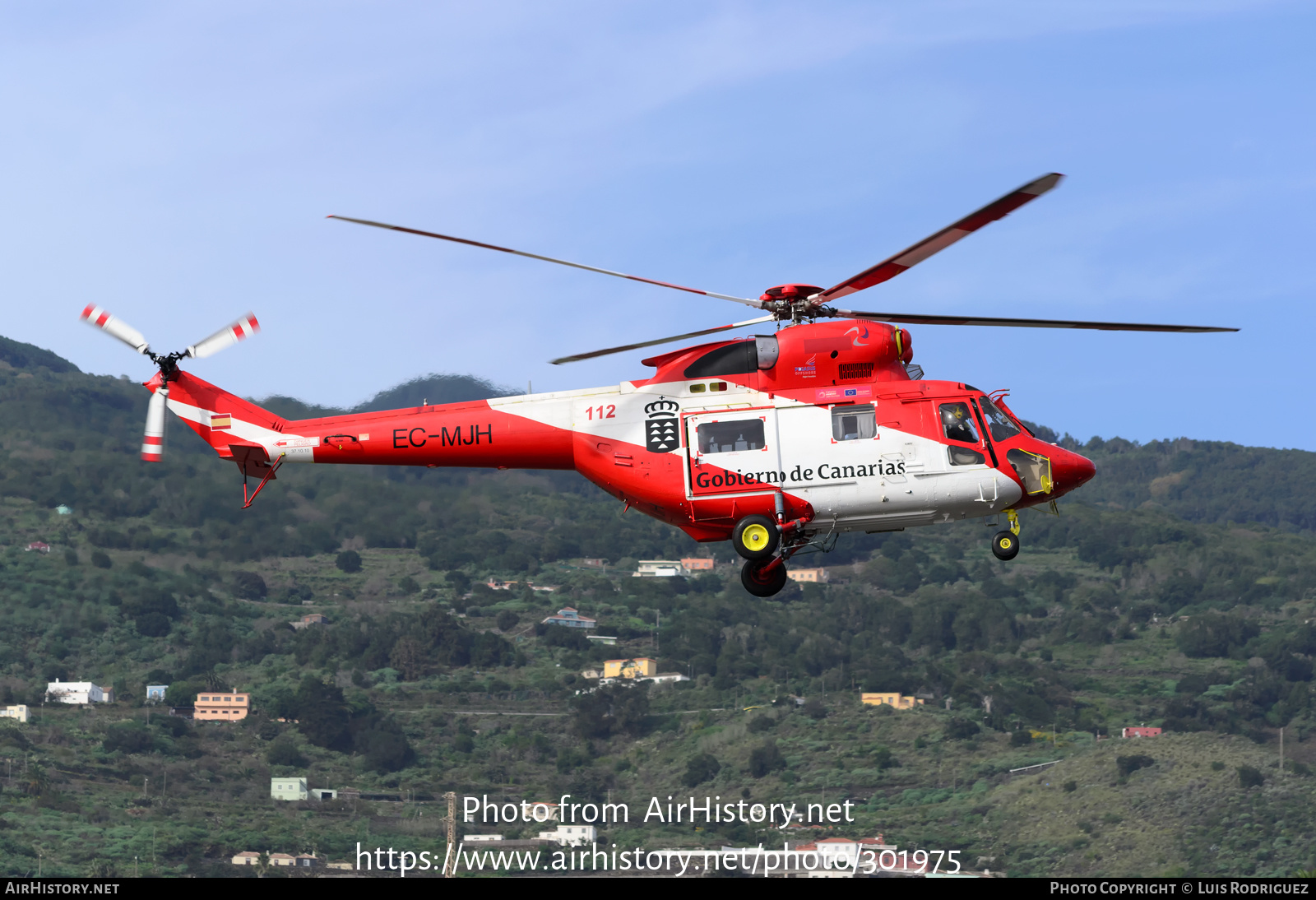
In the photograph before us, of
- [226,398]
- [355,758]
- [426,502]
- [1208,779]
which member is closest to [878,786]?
[1208,779]

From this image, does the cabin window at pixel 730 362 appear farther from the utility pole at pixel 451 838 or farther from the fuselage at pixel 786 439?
the utility pole at pixel 451 838

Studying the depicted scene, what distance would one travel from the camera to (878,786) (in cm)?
17750

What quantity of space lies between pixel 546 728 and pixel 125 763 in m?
52.8

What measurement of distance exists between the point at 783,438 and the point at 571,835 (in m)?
145

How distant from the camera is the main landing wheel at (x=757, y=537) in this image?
25.7 metres

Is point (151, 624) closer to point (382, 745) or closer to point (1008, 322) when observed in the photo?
point (382, 745)

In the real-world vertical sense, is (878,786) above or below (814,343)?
below

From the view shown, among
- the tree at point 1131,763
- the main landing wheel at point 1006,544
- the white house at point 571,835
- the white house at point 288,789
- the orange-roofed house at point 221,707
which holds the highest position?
the main landing wheel at point 1006,544

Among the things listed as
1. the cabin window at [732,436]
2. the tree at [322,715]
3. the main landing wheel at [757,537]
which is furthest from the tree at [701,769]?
the cabin window at [732,436]

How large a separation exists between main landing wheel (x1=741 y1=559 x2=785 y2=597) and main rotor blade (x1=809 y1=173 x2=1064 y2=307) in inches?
182

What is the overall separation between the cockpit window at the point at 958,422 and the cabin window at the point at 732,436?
3.14 metres

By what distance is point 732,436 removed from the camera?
85.7 feet
